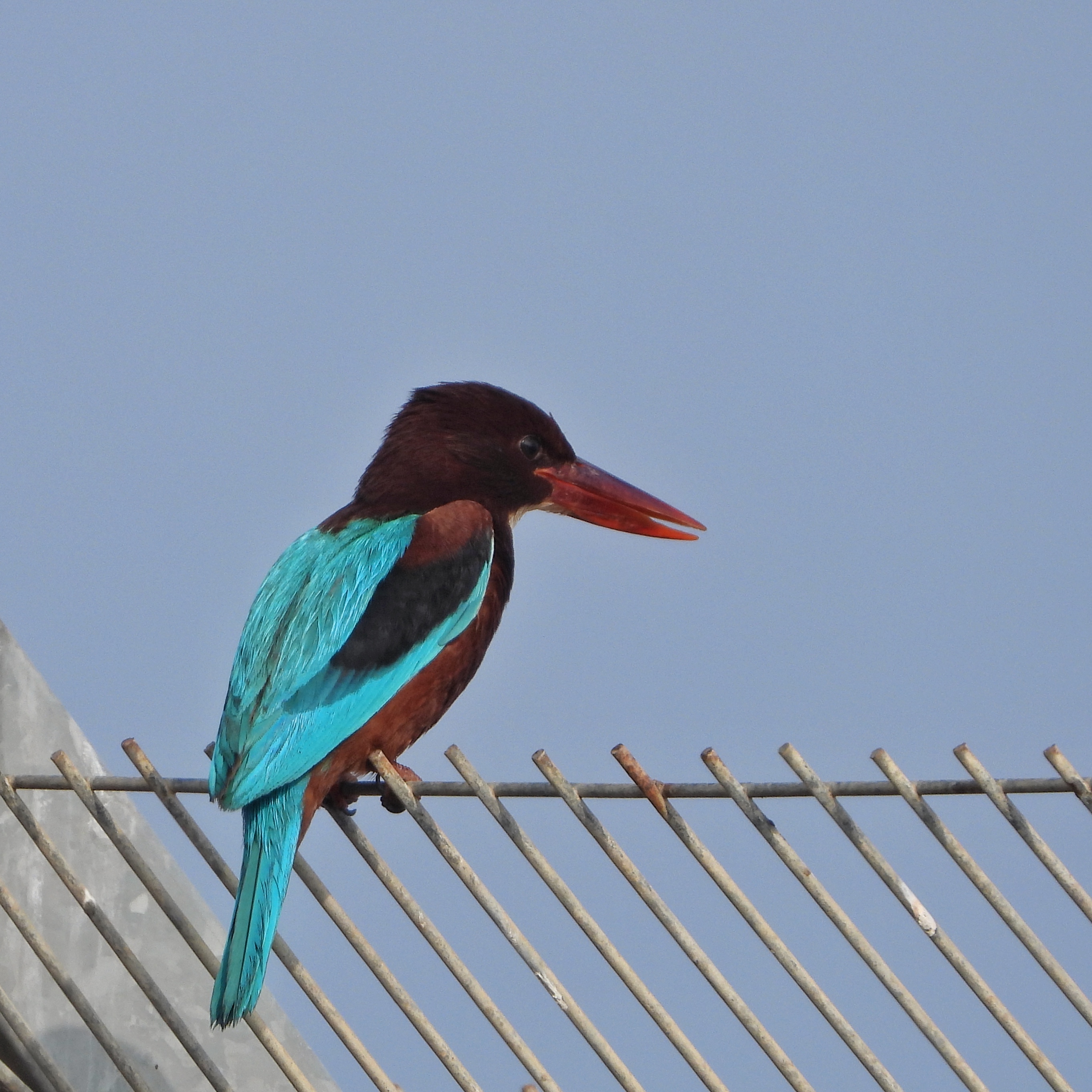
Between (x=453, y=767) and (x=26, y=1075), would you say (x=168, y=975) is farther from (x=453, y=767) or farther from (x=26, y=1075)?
(x=453, y=767)

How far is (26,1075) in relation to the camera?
15.1 ft

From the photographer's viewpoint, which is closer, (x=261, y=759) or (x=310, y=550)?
(x=261, y=759)

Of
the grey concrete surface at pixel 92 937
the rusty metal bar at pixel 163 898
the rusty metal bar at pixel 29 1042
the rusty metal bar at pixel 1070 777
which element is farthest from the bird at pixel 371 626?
the rusty metal bar at pixel 1070 777

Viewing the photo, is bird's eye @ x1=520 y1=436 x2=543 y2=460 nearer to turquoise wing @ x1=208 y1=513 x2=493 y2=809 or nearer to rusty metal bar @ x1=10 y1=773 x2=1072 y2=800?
turquoise wing @ x1=208 y1=513 x2=493 y2=809

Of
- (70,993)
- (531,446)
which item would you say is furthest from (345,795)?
A: (531,446)

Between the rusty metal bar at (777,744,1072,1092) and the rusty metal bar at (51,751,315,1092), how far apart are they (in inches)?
59.3

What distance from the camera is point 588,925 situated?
3291mm

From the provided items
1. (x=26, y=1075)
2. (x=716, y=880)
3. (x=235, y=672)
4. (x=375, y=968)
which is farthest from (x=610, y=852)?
(x=26, y=1075)

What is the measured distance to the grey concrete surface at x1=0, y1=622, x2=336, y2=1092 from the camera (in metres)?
5.05

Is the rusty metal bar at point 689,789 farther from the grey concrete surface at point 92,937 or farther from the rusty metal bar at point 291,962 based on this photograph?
the grey concrete surface at point 92,937

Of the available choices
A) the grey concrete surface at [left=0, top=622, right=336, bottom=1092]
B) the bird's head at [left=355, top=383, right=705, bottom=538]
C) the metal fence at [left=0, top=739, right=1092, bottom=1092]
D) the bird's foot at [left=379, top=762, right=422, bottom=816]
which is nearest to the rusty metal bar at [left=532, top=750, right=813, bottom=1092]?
the metal fence at [left=0, top=739, right=1092, bottom=1092]

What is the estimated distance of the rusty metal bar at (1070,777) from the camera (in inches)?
108

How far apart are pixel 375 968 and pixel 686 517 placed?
2046mm

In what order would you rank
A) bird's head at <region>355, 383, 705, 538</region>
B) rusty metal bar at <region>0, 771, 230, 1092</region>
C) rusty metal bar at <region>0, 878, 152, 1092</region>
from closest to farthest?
rusty metal bar at <region>0, 771, 230, 1092</region> → rusty metal bar at <region>0, 878, 152, 1092</region> → bird's head at <region>355, 383, 705, 538</region>
